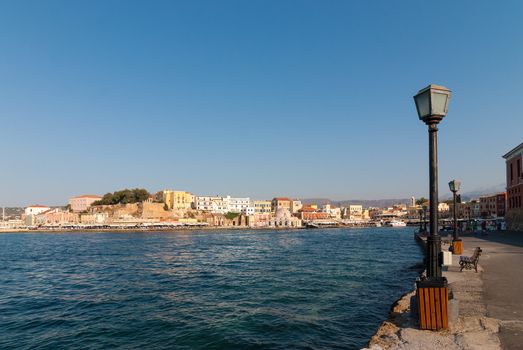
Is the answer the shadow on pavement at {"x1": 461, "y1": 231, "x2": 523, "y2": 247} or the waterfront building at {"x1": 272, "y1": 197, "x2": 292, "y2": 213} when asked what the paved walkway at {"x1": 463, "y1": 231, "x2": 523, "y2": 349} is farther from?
the waterfront building at {"x1": 272, "y1": 197, "x2": 292, "y2": 213}

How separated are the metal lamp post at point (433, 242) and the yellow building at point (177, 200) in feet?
500

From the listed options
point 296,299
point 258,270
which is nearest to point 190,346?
point 296,299

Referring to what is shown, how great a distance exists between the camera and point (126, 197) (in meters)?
150

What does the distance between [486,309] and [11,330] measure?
552 inches

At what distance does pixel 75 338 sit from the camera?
10.9 m

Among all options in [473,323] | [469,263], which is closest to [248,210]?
[469,263]

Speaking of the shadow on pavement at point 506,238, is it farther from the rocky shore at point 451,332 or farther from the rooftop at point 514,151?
the rocky shore at point 451,332

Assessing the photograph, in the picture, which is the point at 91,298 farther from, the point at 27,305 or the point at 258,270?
the point at 258,270

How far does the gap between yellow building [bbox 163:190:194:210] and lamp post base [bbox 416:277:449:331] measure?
500 feet

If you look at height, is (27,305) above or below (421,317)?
below

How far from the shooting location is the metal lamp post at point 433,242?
21.6 feet

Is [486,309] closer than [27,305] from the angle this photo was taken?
Yes

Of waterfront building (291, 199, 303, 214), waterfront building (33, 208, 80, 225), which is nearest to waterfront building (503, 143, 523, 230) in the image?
waterfront building (291, 199, 303, 214)

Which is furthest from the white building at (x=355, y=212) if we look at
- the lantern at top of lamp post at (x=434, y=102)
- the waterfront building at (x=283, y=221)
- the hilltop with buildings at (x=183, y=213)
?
the lantern at top of lamp post at (x=434, y=102)
